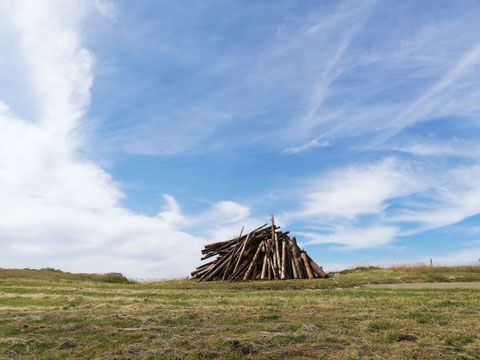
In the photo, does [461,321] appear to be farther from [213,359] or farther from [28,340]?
[28,340]

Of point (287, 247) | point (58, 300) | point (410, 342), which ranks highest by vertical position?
point (287, 247)

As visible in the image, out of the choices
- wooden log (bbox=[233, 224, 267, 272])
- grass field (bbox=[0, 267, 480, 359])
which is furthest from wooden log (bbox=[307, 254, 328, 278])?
grass field (bbox=[0, 267, 480, 359])

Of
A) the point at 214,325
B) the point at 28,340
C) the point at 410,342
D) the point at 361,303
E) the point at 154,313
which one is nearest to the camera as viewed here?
the point at 410,342

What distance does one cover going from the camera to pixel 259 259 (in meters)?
28.0

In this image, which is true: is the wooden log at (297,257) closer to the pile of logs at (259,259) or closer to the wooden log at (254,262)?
the pile of logs at (259,259)

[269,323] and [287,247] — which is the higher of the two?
[287,247]

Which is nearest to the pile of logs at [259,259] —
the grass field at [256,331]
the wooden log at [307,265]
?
the wooden log at [307,265]

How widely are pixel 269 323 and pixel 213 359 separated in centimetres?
244

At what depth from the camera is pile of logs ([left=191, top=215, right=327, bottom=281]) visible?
25312 mm

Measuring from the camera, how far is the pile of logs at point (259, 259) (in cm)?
2531

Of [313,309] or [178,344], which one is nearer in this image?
[178,344]

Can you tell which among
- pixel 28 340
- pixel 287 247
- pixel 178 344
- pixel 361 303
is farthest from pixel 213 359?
pixel 287 247

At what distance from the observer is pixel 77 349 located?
613cm

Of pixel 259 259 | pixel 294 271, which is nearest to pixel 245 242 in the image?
pixel 259 259
